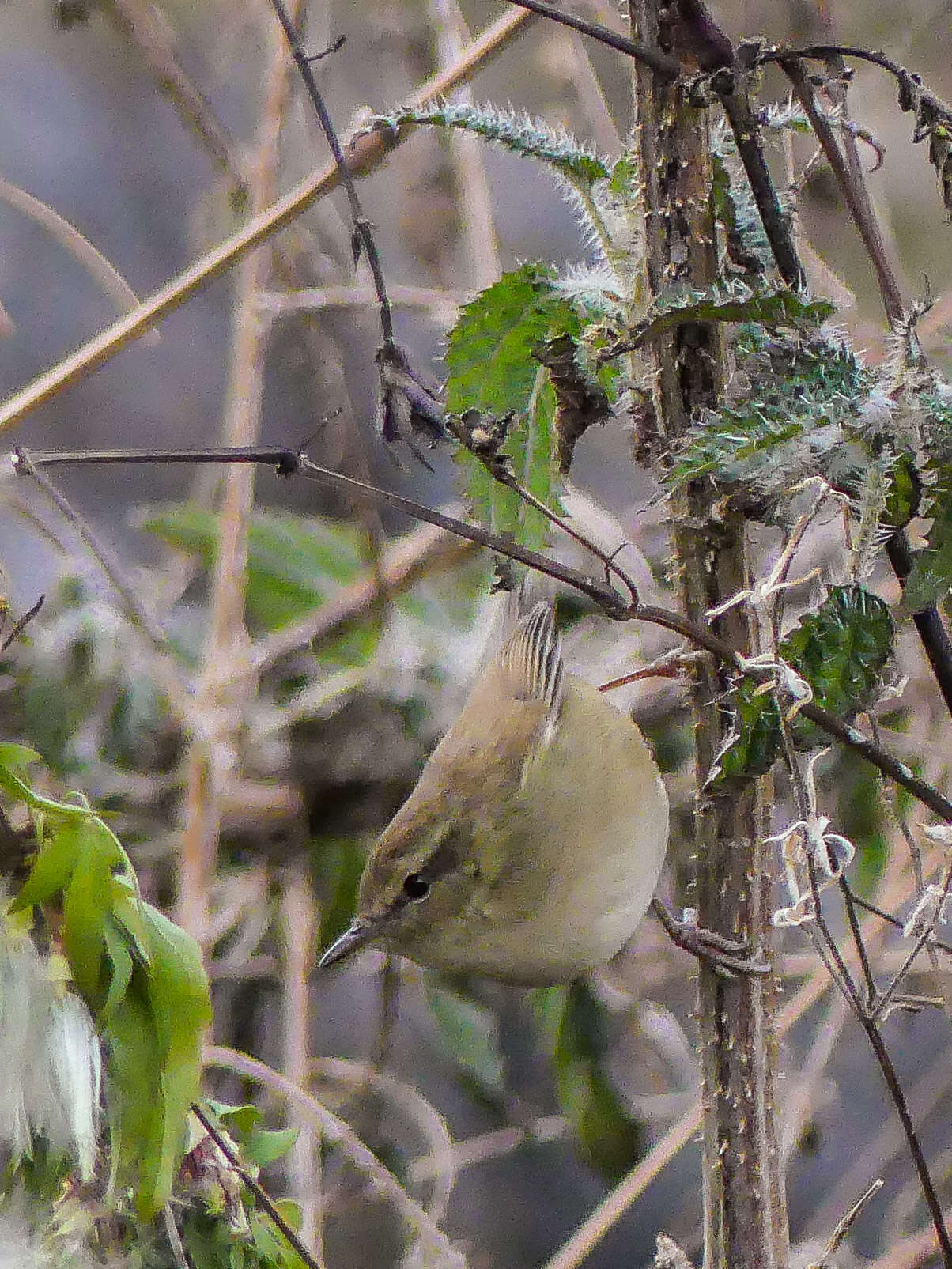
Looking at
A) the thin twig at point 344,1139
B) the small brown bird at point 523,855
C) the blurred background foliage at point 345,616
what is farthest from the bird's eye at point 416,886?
the blurred background foliage at point 345,616

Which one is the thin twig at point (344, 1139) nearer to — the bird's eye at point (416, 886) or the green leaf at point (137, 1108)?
the bird's eye at point (416, 886)

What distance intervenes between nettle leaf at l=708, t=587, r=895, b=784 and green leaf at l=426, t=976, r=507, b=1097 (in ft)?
3.39

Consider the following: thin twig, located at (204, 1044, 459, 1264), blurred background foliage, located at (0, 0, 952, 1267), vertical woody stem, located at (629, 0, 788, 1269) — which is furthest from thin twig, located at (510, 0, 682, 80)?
thin twig, located at (204, 1044, 459, 1264)

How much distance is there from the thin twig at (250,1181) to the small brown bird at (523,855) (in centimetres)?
33

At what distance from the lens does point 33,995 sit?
0.55 meters

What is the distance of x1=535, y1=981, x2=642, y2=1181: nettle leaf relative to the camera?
4.89 feet

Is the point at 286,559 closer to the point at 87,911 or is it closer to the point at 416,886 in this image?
the point at 416,886

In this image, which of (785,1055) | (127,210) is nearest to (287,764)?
(785,1055)

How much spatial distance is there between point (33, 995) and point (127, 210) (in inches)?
88.5

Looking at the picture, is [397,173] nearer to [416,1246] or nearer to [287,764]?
[287,764]

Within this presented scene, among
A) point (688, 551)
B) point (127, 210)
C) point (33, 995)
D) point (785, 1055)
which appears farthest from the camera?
point (127, 210)

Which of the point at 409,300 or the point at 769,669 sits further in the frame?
the point at 409,300

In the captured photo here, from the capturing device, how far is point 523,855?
1.08 metres

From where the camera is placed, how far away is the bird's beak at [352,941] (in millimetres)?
991
